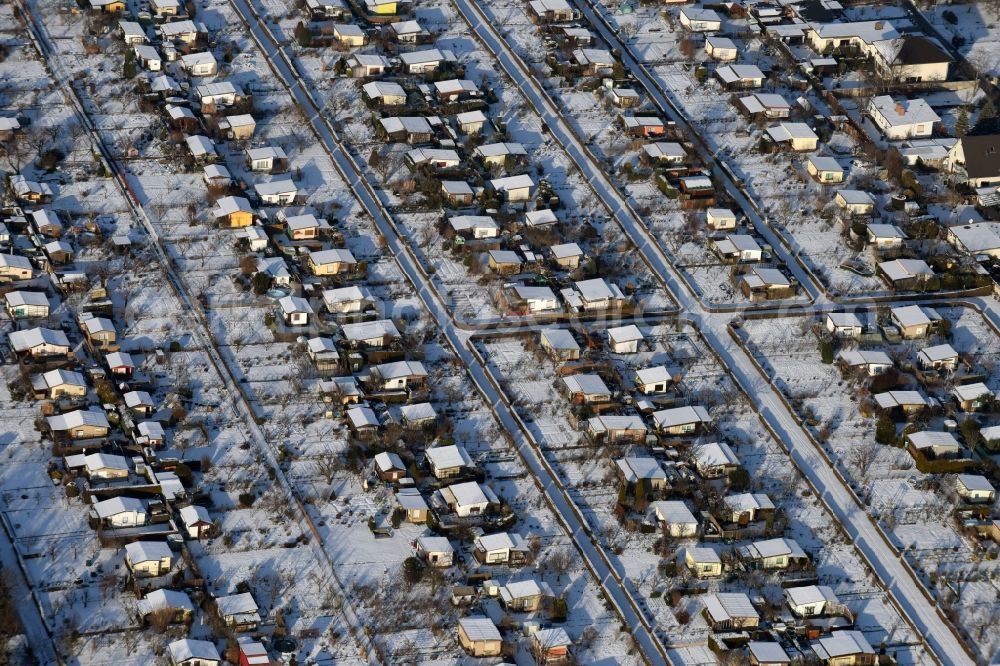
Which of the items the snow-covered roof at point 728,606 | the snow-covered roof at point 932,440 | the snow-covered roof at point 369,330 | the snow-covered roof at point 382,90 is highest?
the snow-covered roof at point 382,90

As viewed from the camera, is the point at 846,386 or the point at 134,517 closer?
the point at 134,517

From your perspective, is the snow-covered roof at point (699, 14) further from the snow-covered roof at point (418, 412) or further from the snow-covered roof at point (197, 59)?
the snow-covered roof at point (418, 412)

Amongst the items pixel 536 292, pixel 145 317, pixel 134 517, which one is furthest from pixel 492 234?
pixel 134 517

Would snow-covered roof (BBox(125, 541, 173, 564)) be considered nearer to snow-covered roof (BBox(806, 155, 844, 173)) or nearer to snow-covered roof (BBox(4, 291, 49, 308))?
snow-covered roof (BBox(4, 291, 49, 308))

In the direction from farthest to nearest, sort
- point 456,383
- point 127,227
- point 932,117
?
point 932,117 → point 127,227 → point 456,383

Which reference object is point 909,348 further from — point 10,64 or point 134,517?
point 10,64

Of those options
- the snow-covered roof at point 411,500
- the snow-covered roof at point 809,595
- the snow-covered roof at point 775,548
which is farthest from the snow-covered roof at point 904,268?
the snow-covered roof at point 411,500

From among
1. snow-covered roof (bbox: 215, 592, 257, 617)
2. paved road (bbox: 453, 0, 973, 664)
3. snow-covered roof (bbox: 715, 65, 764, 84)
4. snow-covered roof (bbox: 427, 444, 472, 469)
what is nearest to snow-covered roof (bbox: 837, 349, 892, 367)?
paved road (bbox: 453, 0, 973, 664)

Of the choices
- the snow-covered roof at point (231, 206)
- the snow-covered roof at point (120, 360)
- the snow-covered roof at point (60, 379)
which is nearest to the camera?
the snow-covered roof at point (60, 379)

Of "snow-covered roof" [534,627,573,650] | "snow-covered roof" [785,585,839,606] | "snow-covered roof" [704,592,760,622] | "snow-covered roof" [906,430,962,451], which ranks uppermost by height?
"snow-covered roof" [906,430,962,451]
